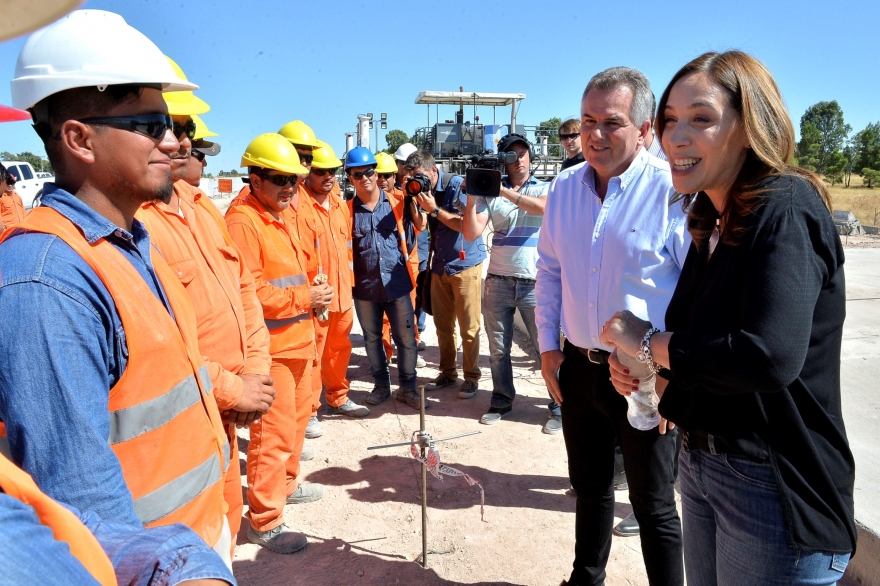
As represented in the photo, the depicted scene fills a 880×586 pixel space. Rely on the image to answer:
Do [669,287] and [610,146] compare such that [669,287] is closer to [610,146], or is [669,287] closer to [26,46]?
[610,146]

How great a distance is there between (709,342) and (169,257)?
1728 millimetres

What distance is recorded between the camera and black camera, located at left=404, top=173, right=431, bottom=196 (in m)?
5.00

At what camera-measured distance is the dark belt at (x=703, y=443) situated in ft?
4.99

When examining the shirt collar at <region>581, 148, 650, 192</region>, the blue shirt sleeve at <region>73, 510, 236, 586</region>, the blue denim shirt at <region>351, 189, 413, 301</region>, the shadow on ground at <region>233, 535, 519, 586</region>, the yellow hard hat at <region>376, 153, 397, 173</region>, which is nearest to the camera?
the blue shirt sleeve at <region>73, 510, 236, 586</region>

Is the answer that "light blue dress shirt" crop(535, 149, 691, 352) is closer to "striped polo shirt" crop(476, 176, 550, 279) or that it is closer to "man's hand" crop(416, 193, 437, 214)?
"striped polo shirt" crop(476, 176, 550, 279)

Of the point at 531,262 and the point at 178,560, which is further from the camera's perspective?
the point at 531,262

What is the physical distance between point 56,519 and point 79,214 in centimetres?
82

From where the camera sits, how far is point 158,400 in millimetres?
1359

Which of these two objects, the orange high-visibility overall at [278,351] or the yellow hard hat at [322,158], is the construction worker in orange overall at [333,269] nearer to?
the yellow hard hat at [322,158]

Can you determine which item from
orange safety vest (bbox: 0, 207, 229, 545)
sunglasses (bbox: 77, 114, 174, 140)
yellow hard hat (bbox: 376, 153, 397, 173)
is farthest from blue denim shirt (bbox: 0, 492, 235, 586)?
yellow hard hat (bbox: 376, 153, 397, 173)

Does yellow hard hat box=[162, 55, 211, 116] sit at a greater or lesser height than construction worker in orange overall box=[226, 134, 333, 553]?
greater

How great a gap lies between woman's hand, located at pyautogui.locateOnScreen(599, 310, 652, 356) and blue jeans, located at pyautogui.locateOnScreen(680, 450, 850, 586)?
35cm

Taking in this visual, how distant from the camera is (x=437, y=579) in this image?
2824 mm

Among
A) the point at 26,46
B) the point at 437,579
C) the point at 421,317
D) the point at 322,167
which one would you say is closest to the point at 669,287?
the point at 437,579
